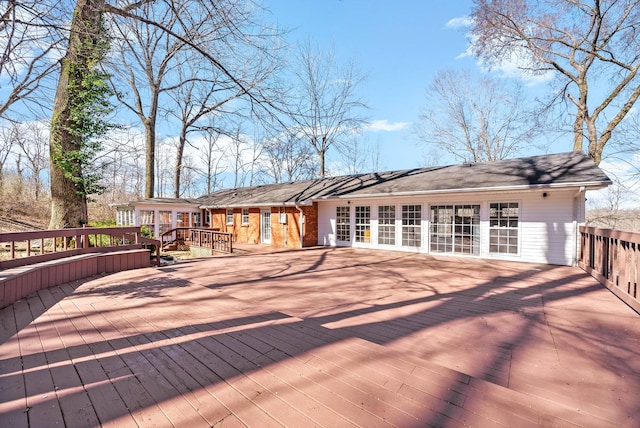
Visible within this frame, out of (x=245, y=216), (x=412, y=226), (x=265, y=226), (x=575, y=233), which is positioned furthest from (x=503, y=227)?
(x=245, y=216)

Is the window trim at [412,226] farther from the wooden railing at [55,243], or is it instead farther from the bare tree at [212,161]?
the bare tree at [212,161]

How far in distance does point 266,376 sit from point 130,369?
1.03m

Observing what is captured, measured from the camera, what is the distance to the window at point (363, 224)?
11.9m

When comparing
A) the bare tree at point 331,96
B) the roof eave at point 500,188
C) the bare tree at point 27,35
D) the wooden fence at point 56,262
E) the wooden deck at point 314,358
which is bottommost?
the wooden deck at point 314,358

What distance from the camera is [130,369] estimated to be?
216 centimetres

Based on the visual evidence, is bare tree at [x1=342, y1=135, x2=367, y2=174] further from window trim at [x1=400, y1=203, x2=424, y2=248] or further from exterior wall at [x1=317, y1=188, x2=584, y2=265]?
exterior wall at [x1=317, y1=188, x2=584, y2=265]

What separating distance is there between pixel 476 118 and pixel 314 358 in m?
21.8

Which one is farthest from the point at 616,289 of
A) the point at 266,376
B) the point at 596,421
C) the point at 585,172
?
the point at 266,376

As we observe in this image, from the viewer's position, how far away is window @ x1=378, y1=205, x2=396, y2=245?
1112 centimetres

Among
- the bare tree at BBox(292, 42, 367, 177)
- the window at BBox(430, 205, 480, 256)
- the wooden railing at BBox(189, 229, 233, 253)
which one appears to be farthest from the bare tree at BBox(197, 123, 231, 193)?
the window at BBox(430, 205, 480, 256)

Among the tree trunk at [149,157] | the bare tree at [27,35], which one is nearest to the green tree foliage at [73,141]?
the bare tree at [27,35]

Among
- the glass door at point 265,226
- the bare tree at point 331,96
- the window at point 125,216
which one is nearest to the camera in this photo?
the glass door at point 265,226

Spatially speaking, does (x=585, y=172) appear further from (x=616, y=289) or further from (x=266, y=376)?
(x=266, y=376)

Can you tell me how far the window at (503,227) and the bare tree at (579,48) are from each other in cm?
876
